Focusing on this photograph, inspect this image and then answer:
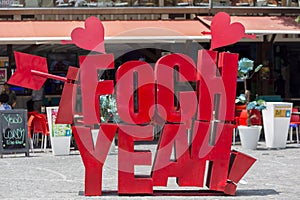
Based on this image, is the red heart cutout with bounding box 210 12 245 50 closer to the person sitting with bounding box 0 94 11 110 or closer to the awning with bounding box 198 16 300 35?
the person sitting with bounding box 0 94 11 110

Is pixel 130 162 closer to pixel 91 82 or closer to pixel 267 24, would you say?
pixel 91 82

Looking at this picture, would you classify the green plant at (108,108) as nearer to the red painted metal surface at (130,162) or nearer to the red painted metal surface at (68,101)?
the red painted metal surface at (68,101)

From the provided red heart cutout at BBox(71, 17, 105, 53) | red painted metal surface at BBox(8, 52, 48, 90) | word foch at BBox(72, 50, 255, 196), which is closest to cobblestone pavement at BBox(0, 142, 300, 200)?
word foch at BBox(72, 50, 255, 196)

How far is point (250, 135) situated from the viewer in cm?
1487

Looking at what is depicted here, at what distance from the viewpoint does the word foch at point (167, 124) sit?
9047 millimetres

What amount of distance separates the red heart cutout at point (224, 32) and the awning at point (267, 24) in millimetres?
7685

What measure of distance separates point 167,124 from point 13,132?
6.06 metres

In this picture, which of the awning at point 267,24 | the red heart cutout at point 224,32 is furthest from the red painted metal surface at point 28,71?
the awning at point 267,24

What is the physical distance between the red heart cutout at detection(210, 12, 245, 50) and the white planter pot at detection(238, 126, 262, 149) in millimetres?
5692

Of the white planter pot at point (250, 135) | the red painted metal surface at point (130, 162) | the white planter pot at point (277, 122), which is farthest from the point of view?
the white planter pot at point (277, 122)

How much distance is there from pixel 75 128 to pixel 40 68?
104cm

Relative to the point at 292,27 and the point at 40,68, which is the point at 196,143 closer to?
the point at 40,68

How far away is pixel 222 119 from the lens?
9.26 m

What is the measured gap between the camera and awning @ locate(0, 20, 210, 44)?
16500 millimetres
